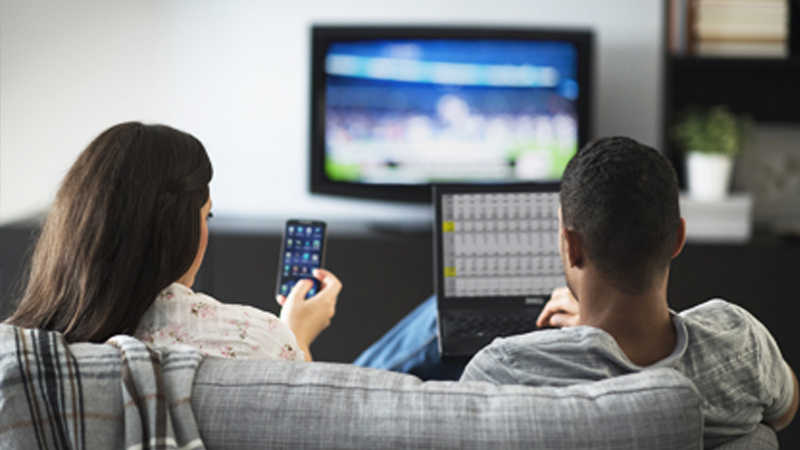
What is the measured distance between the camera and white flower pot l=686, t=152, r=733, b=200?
2.99 metres

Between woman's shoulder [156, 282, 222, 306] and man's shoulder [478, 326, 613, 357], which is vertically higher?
woman's shoulder [156, 282, 222, 306]

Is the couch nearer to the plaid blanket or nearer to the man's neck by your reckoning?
the plaid blanket

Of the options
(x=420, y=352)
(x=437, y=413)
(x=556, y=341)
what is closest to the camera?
(x=437, y=413)

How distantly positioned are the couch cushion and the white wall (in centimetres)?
245

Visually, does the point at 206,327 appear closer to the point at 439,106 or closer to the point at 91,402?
the point at 91,402

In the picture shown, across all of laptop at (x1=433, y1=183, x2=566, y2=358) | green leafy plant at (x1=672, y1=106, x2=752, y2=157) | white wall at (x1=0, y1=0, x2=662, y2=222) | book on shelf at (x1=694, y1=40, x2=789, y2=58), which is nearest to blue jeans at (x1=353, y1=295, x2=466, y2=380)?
laptop at (x1=433, y1=183, x2=566, y2=358)

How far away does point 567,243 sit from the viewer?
104 cm

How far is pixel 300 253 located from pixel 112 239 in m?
0.54

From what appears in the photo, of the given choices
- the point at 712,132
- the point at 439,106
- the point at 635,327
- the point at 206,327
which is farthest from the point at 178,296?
the point at 712,132

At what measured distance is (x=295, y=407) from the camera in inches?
32.0

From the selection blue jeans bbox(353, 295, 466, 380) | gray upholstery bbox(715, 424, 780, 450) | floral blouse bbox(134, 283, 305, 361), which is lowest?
blue jeans bbox(353, 295, 466, 380)

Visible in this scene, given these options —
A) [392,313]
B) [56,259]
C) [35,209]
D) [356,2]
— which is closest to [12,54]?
[35,209]

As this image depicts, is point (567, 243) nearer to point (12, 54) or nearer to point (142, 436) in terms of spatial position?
point (142, 436)

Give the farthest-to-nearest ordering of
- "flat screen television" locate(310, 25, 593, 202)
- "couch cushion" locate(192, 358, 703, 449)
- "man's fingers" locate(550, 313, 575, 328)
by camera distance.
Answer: "flat screen television" locate(310, 25, 593, 202)
"man's fingers" locate(550, 313, 575, 328)
"couch cushion" locate(192, 358, 703, 449)
